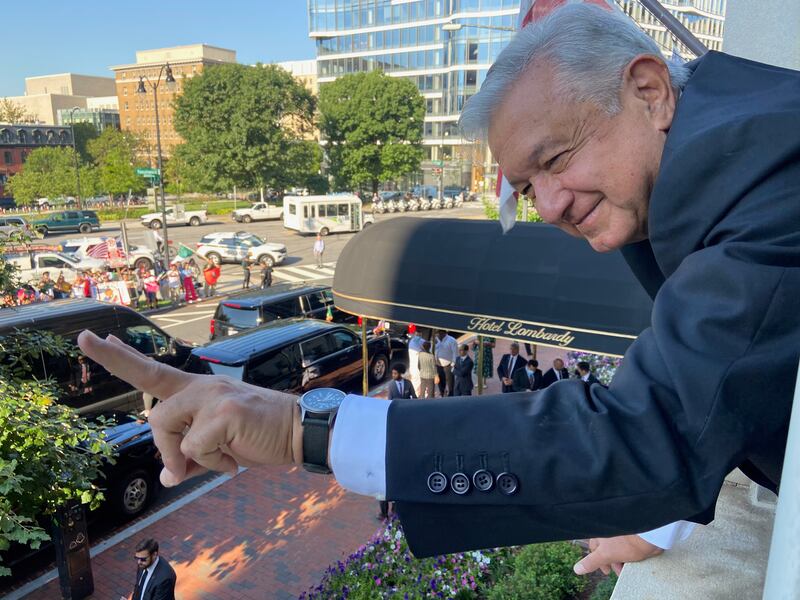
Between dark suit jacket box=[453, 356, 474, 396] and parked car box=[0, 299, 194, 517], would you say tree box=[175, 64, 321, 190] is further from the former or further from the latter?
dark suit jacket box=[453, 356, 474, 396]

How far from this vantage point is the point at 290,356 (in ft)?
37.9

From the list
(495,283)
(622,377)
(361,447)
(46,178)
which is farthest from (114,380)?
(46,178)

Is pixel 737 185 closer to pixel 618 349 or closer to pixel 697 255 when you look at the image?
pixel 697 255

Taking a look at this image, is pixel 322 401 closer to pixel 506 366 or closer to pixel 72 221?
pixel 506 366

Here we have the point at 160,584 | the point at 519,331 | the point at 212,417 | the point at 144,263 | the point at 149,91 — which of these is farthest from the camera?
the point at 149,91

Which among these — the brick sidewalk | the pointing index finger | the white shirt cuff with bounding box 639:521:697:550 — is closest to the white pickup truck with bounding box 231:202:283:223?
the brick sidewalk

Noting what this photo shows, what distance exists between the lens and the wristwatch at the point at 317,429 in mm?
1054

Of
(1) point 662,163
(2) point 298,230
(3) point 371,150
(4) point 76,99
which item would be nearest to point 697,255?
(1) point 662,163

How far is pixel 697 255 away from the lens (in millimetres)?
890

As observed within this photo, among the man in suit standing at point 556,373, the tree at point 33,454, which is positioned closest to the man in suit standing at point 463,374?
the man in suit standing at point 556,373

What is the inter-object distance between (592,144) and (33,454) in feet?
15.7

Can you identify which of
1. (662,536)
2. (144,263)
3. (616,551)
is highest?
(662,536)

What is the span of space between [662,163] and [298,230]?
127 ft

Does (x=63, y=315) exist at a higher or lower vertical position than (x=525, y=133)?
lower
